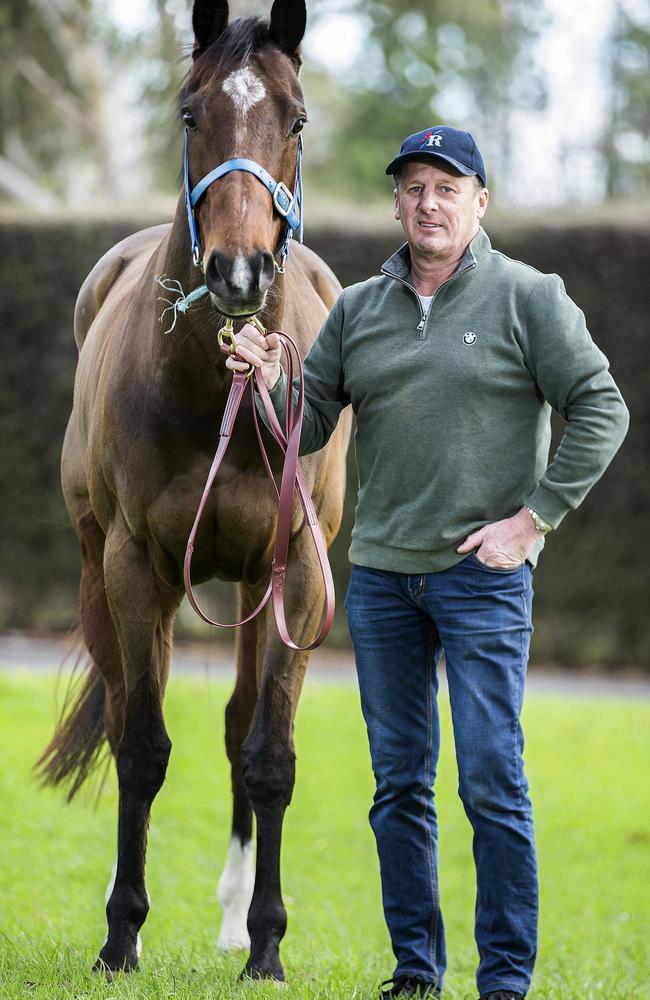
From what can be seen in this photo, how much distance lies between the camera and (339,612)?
10727 millimetres

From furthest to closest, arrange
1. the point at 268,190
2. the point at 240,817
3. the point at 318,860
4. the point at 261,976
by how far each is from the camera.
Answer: the point at 318,860 < the point at 240,817 < the point at 261,976 < the point at 268,190

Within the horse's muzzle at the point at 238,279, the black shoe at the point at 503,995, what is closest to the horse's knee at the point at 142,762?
the black shoe at the point at 503,995

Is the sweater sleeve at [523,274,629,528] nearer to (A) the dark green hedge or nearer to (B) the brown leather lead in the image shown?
(B) the brown leather lead

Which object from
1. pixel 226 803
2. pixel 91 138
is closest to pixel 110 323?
pixel 226 803

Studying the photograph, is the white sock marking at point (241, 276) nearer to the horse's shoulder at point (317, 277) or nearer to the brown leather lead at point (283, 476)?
the brown leather lead at point (283, 476)

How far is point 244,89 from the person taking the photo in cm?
317

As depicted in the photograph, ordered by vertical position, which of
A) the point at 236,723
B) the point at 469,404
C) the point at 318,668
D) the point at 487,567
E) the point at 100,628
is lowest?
the point at 318,668

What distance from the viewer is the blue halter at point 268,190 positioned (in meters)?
3.08

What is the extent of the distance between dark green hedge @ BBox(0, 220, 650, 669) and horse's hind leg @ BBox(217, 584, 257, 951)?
18.2ft

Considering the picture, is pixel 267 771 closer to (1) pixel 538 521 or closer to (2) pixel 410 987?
(2) pixel 410 987

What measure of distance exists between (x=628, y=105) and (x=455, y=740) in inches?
1019

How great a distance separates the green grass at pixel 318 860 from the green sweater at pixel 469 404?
4.32 feet

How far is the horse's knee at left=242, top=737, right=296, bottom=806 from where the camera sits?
364cm

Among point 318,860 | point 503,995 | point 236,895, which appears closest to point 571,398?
point 503,995
